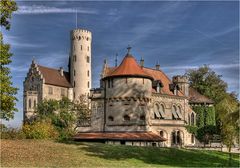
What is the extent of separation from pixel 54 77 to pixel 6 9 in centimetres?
6915

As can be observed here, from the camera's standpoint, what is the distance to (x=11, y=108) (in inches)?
915

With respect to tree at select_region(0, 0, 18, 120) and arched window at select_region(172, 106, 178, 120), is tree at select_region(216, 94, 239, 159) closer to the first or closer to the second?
tree at select_region(0, 0, 18, 120)

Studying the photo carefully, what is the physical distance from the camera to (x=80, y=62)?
97.2 meters

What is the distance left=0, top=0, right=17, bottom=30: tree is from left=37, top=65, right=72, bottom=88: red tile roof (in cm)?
6439

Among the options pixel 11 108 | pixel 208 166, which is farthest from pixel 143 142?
pixel 11 108

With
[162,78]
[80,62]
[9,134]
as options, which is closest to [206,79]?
[162,78]

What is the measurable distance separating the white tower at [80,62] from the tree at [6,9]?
2820 inches

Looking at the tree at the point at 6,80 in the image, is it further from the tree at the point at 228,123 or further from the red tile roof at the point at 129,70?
the red tile roof at the point at 129,70

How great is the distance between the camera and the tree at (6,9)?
929 inches

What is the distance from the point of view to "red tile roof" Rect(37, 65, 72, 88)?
293 feet

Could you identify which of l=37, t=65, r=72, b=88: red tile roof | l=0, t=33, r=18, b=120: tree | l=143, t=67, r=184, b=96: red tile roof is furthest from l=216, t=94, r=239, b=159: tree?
l=37, t=65, r=72, b=88: red tile roof

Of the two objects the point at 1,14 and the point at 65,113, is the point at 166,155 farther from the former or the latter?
the point at 65,113

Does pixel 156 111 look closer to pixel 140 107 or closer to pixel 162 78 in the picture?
pixel 140 107

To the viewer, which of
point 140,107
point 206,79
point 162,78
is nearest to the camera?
point 140,107
